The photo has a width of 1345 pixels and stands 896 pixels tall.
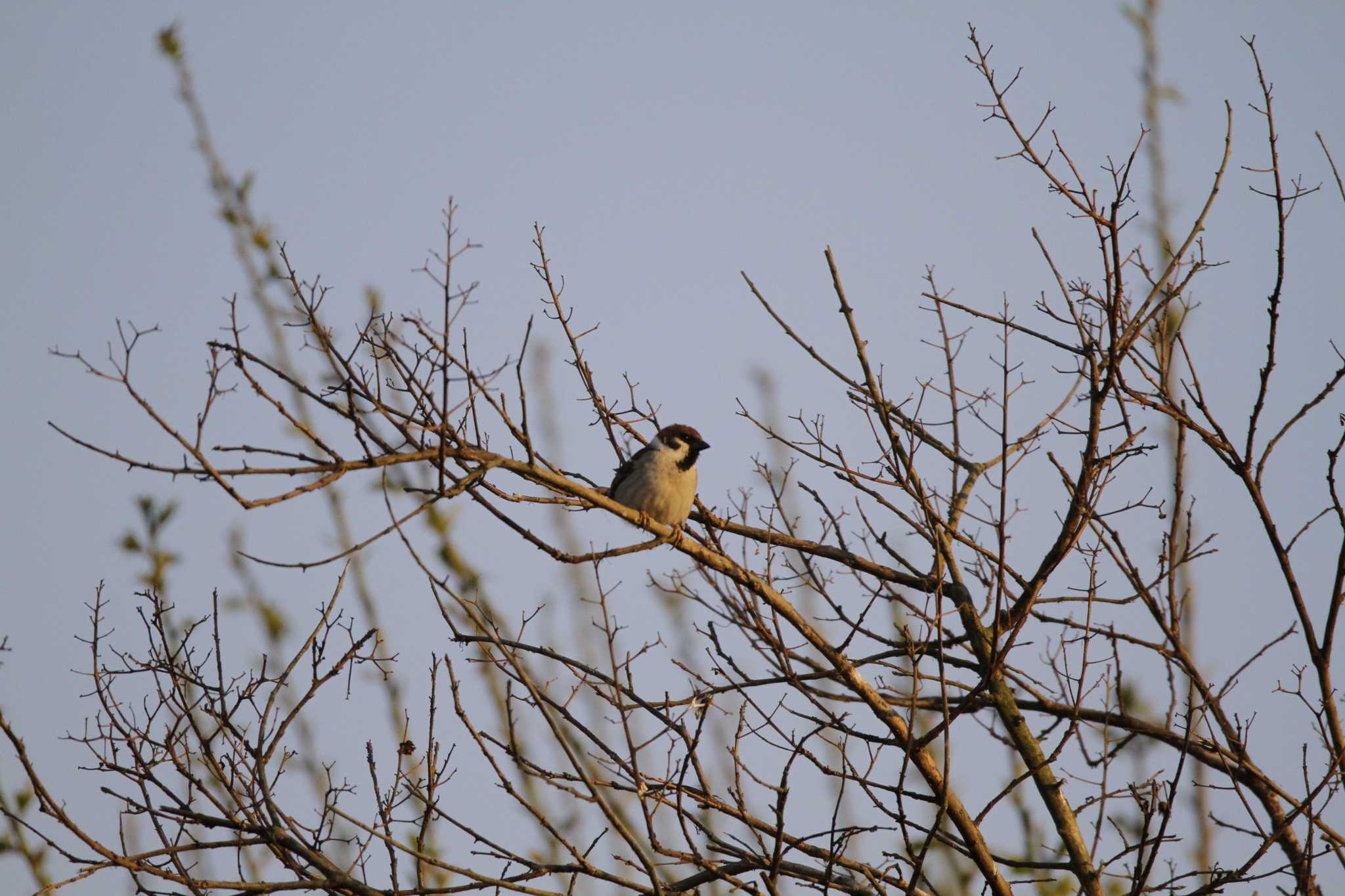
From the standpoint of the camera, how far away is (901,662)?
443 centimetres

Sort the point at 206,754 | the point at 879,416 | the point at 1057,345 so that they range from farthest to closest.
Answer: the point at 1057,345 → the point at 879,416 → the point at 206,754

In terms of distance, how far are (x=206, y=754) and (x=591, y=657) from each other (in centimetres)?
264

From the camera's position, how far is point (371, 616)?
5.93 metres

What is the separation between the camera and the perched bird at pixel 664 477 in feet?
18.4

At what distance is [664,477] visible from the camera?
5.78m

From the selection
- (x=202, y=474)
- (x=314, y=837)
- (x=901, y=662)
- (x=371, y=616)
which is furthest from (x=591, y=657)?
(x=202, y=474)

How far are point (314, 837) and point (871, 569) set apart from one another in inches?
79.1

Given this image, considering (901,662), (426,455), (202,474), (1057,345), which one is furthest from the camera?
(901,662)

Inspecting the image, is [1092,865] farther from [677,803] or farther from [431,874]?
[431,874]

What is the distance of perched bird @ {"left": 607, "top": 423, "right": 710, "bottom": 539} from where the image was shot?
221 inches

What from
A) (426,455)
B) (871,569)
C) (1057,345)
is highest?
(1057,345)

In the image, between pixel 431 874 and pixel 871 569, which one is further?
pixel 431 874

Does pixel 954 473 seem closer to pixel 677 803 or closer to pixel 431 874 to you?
pixel 677 803

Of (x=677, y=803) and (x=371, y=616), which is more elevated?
(x=371, y=616)
